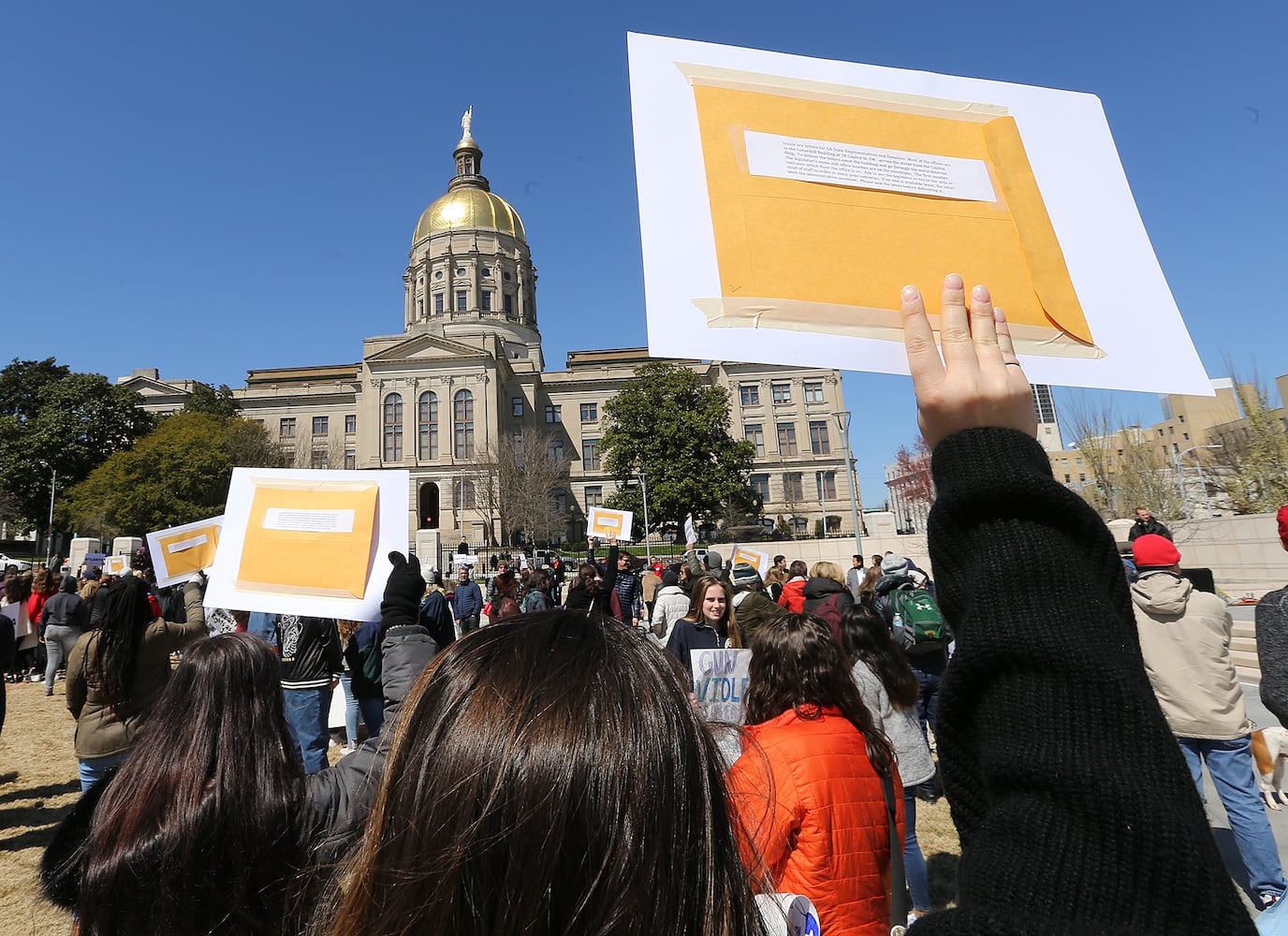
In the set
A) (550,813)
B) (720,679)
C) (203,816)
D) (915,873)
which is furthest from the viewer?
(720,679)

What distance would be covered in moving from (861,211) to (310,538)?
412cm

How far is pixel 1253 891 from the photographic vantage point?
4344mm

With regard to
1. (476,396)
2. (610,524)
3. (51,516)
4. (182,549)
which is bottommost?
(182,549)

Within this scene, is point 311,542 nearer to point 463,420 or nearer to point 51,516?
point 51,516

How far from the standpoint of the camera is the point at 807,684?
296 centimetres

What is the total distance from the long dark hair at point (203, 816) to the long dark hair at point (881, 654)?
3.31 m

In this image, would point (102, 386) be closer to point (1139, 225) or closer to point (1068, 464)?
point (1139, 225)

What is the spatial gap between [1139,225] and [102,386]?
66884mm

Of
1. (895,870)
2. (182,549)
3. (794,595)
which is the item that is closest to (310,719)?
(182,549)

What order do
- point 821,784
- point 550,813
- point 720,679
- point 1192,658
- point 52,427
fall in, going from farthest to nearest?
point 52,427
point 720,679
point 1192,658
point 821,784
point 550,813

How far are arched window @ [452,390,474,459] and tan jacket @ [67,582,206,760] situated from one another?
56.9 metres

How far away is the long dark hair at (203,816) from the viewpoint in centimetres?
177

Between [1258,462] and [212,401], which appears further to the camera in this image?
[212,401]

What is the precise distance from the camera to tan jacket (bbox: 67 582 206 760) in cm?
452
